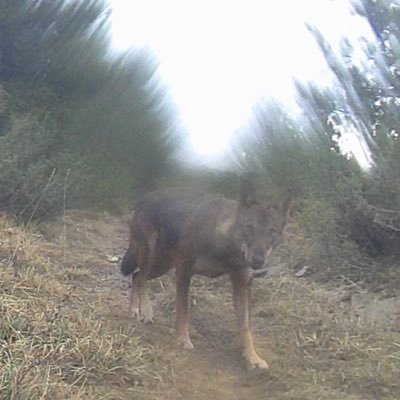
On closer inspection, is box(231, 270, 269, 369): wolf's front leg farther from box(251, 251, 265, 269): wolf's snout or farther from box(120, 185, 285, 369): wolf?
box(251, 251, 265, 269): wolf's snout

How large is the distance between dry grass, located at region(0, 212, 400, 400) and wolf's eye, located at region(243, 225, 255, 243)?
835 millimetres

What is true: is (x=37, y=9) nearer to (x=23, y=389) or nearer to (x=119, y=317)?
(x=119, y=317)

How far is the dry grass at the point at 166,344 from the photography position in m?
4.30

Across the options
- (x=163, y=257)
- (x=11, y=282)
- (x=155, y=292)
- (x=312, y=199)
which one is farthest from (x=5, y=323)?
(x=312, y=199)

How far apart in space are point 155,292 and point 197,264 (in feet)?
5.76

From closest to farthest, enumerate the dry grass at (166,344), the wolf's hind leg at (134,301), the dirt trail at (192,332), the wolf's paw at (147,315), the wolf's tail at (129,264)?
the dry grass at (166,344)
the dirt trail at (192,332)
the wolf's paw at (147,315)
the wolf's hind leg at (134,301)
the wolf's tail at (129,264)

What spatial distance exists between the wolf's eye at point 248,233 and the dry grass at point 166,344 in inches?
32.9

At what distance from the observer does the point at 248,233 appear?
5730 millimetres

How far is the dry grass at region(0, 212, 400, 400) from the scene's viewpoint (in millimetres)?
4301

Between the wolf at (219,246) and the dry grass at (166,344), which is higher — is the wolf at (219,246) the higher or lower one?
the higher one

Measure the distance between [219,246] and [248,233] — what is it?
10.3 inches

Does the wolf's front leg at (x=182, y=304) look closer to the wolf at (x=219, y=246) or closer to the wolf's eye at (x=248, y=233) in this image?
the wolf at (x=219, y=246)

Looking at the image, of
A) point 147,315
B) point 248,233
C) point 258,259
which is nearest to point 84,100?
point 147,315

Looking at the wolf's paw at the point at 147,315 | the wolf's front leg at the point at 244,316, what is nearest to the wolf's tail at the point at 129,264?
the wolf's paw at the point at 147,315
